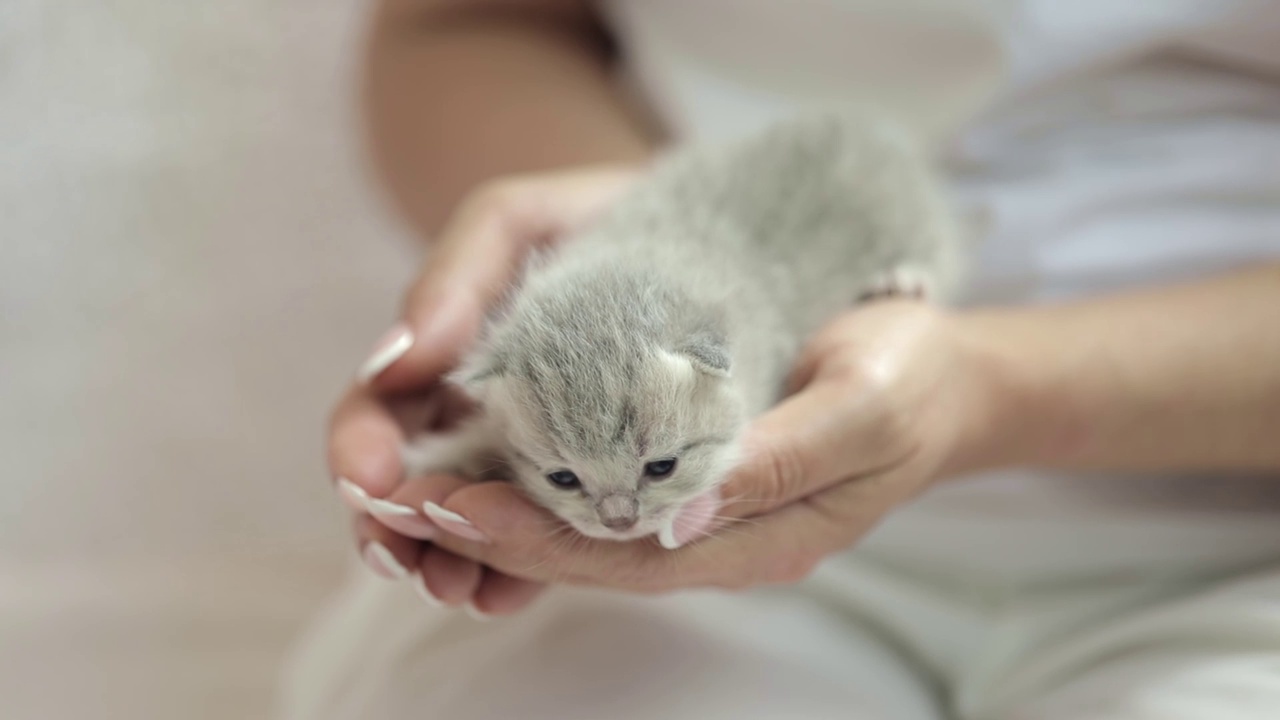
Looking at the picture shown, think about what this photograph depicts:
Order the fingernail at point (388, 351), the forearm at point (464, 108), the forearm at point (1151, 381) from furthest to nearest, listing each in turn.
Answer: the forearm at point (464, 108)
the forearm at point (1151, 381)
the fingernail at point (388, 351)

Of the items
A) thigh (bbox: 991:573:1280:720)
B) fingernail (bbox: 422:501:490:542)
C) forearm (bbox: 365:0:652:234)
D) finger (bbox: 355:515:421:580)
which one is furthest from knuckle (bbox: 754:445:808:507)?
forearm (bbox: 365:0:652:234)

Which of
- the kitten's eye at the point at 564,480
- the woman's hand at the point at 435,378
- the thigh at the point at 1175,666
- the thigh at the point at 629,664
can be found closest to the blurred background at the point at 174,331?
the thigh at the point at 629,664

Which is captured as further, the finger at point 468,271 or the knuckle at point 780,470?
the finger at point 468,271

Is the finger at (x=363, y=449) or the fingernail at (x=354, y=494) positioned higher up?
the finger at (x=363, y=449)

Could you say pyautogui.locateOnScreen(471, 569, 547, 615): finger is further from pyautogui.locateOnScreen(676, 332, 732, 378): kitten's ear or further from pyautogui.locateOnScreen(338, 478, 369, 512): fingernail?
pyautogui.locateOnScreen(676, 332, 732, 378): kitten's ear

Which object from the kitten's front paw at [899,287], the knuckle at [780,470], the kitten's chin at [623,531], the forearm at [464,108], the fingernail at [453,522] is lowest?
→ the fingernail at [453,522]

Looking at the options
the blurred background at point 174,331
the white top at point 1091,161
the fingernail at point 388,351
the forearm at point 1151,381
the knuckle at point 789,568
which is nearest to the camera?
the knuckle at point 789,568

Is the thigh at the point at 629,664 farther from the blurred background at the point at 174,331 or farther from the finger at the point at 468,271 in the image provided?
the blurred background at the point at 174,331

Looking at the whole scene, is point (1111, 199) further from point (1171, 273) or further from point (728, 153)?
point (728, 153)
